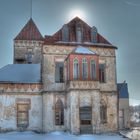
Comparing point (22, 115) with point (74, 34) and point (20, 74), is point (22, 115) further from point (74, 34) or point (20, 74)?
point (74, 34)

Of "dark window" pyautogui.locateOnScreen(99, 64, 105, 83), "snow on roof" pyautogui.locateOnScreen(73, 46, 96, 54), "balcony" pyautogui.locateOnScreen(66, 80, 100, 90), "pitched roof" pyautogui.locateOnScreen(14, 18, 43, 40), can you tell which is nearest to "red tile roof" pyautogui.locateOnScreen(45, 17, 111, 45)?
"snow on roof" pyautogui.locateOnScreen(73, 46, 96, 54)

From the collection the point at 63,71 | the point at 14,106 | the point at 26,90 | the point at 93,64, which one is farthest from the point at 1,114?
the point at 93,64

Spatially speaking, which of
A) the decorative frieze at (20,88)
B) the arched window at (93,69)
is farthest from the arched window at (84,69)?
the decorative frieze at (20,88)

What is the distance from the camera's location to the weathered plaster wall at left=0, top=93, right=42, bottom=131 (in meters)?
28.4

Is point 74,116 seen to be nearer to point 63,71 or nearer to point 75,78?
point 75,78

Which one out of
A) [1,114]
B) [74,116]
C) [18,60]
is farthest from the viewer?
[18,60]

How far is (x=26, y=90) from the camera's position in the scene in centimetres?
2892

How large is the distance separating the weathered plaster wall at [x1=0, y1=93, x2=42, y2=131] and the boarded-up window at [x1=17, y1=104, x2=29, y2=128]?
0.30 meters

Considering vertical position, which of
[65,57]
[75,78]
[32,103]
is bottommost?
[32,103]

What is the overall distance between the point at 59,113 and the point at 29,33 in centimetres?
1600

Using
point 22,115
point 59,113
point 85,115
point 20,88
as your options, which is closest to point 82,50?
point 85,115

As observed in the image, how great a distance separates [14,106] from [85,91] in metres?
7.15

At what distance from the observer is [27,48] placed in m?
39.7

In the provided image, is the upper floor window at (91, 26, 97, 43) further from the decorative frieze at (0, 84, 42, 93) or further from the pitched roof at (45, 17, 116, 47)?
the decorative frieze at (0, 84, 42, 93)
